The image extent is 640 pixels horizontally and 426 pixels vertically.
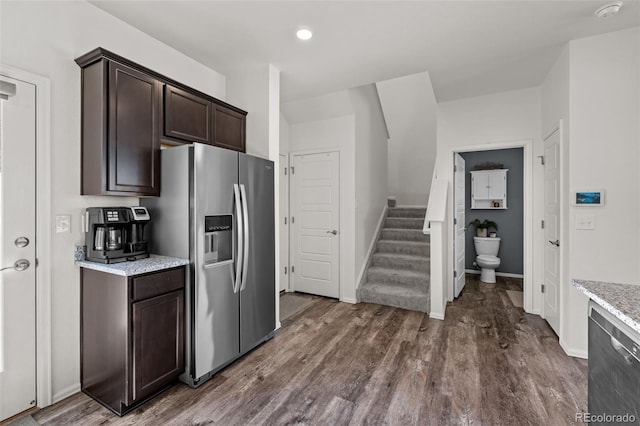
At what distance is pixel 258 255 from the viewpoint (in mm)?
2682

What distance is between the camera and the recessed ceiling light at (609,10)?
2.08 m

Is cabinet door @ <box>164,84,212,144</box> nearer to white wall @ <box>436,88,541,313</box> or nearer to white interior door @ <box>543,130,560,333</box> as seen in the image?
white wall @ <box>436,88,541,313</box>

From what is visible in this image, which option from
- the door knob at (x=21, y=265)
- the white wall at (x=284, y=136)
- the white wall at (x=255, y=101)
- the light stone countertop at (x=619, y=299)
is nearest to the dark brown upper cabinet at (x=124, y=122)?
the door knob at (x=21, y=265)

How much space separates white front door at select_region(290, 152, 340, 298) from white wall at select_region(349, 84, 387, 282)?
32 centimetres

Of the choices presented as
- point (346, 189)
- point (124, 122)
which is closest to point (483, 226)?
point (346, 189)

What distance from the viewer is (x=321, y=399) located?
201 cm

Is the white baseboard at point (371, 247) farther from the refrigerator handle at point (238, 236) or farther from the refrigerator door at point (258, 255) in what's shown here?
the refrigerator handle at point (238, 236)

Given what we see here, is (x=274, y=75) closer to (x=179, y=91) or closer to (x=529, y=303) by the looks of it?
A: (x=179, y=91)

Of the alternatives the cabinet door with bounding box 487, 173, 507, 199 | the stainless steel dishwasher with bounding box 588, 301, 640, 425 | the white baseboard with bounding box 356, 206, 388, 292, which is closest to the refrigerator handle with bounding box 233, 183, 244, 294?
the white baseboard with bounding box 356, 206, 388, 292

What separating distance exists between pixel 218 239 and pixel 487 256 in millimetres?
4773

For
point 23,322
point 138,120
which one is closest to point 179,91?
point 138,120

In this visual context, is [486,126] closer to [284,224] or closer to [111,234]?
[284,224]

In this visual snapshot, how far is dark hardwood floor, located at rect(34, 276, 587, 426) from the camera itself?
1834 mm

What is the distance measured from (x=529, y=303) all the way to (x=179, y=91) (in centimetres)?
446
